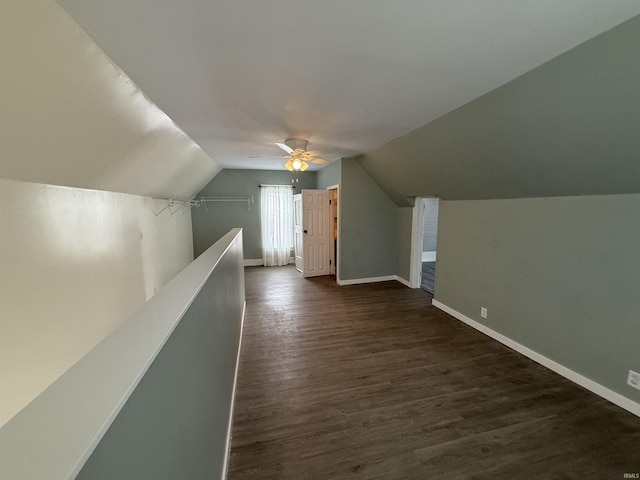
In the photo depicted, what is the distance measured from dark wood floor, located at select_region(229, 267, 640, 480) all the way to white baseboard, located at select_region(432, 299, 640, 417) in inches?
2.9

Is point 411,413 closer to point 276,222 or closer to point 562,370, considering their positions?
point 562,370

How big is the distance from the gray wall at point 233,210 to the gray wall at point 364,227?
208cm

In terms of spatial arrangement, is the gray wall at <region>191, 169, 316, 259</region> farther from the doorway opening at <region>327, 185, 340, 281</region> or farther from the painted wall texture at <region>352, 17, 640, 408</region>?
the painted wall texture at <region>352, 17, 640, 408</region>

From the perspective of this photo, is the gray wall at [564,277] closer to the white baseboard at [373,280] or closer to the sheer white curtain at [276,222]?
the white baseboard at [373,280]

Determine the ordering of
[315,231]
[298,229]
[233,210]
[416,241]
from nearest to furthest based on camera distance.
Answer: [416,241] → [315,231] → [298,229] → [233,210]

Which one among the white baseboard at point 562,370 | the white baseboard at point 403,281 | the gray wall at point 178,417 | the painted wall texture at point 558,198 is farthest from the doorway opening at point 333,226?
the gray wall at point 178,417

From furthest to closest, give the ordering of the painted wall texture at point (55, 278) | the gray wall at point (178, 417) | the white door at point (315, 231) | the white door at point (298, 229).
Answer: the white door at point (298, 229) < the white door at point (315, 231) < the painted wall texture at point (55, 278) < the gray wall at point (178, 417)

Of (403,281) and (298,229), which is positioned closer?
(403,281)

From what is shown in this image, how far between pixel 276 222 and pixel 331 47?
5063 millimetres

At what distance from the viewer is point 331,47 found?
4.79 feet

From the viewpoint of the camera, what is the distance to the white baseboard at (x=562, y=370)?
194cm

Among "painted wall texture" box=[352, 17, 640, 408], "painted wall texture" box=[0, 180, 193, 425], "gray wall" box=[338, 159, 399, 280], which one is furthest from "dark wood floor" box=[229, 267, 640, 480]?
"gray wall" box=[338, 159, 399, 280]

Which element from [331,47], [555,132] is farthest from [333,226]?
[331,47]

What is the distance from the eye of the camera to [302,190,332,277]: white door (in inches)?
207
